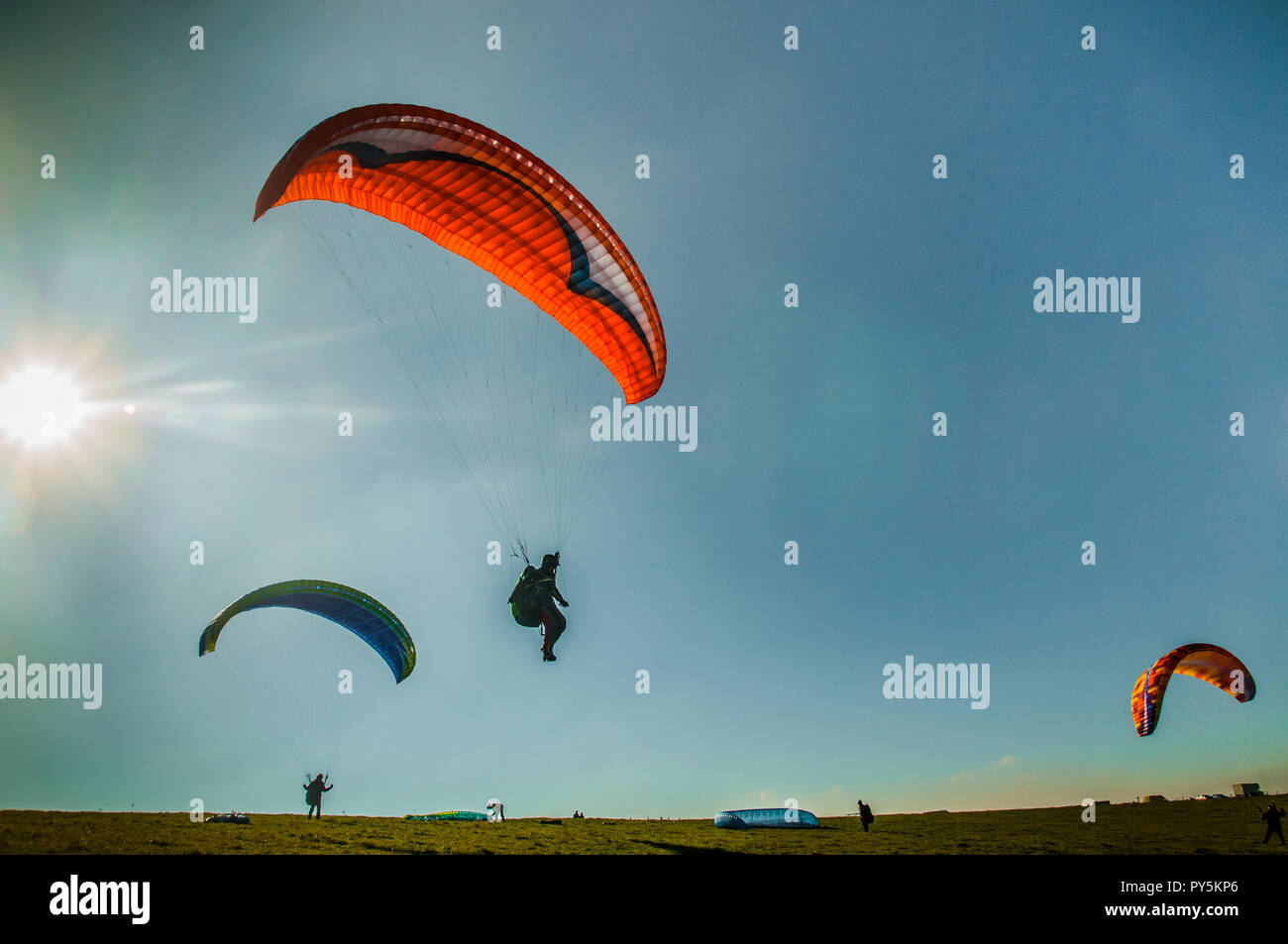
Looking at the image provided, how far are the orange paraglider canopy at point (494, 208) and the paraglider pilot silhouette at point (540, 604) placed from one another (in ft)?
17.1

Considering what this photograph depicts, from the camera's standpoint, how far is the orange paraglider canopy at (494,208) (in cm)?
1361

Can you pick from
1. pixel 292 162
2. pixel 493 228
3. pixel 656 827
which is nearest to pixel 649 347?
pixel 493 228

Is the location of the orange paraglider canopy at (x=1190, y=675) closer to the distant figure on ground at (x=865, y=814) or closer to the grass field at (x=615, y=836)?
the grass field at (x=615, y=836)

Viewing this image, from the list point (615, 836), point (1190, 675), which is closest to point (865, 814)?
point (615, 836)

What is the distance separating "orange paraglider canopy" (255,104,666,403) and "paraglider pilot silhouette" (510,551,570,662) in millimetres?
5210

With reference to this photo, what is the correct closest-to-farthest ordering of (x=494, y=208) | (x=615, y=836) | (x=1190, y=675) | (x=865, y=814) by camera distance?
(x=494, y=208) < (x=615, y=836) < (x=865, y=814) < (x=1190, y=675)

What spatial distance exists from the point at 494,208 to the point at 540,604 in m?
8.43

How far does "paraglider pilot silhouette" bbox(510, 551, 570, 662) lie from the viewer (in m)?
15.9

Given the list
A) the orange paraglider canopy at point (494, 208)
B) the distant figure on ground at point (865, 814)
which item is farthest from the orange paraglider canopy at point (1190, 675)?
the orange paraglider canopy at point (494, 208)

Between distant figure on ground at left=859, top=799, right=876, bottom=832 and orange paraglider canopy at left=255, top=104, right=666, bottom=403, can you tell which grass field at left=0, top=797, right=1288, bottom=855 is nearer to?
distant figure on ground at left=859, top=799, right=876, bottom=832

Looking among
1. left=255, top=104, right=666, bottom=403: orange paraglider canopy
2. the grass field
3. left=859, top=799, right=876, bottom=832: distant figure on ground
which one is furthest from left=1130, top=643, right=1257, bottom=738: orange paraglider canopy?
left=255, top=104, right=666, bottom=403: orange paraglider canopy

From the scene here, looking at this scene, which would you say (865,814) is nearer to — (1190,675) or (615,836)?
(615,836)

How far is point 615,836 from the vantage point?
20.5 metres
